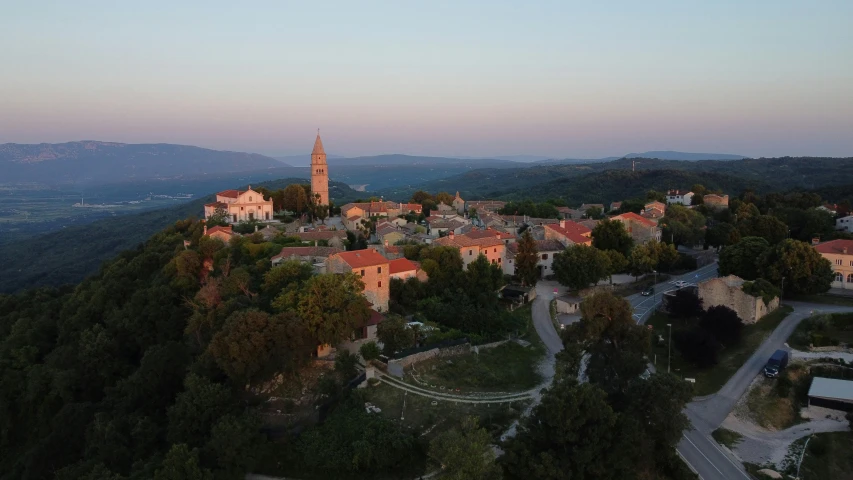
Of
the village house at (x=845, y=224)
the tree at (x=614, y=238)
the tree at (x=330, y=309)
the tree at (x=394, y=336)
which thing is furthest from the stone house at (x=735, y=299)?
the village house at (x=845, y=224)

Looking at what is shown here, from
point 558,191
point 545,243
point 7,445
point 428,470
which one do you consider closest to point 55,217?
point 558,191

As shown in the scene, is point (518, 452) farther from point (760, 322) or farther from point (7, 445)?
point (7, 445)

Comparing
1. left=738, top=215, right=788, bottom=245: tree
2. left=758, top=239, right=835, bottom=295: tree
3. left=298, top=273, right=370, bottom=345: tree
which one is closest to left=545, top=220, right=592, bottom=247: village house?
left=758, top=239, right=835, bottom=295: tree

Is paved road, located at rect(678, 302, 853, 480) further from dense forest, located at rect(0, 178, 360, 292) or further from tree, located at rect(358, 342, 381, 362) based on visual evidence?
dense forest, located at rect(0, 178, 360, 292)

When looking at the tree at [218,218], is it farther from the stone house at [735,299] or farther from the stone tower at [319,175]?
the stone house at [735,299]

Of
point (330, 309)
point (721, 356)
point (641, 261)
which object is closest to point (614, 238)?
point (641, 261)

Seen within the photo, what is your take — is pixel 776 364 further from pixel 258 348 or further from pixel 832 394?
pixel 258 348
